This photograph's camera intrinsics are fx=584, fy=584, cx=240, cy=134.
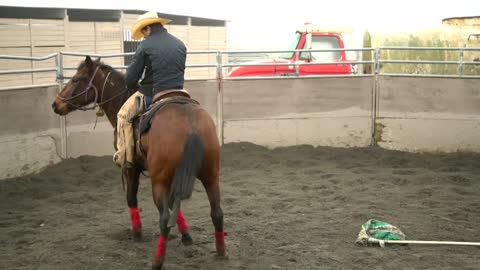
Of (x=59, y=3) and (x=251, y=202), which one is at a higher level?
(x=59, y=3)

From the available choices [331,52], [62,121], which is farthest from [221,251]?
[331,52]

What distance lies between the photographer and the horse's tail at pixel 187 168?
4.36m

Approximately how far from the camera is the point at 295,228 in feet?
18.8

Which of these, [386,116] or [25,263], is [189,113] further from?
[386,116]

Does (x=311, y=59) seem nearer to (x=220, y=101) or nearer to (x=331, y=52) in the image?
(x=331, y=52)

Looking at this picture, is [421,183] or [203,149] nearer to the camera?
[203,149]

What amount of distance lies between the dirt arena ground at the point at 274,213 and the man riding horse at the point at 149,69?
3.15 ft

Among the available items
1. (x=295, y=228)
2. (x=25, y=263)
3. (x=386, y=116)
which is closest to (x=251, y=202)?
(x=295, y=228)

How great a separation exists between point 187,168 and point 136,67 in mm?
1111

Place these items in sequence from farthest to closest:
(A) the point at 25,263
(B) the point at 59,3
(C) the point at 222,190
A: (B) the point at 59,3 < (C) the point at 222,190 < (A) the point at 25,263

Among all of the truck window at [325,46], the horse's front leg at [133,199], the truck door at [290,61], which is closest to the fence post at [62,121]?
the horse's front leg at [133,199]

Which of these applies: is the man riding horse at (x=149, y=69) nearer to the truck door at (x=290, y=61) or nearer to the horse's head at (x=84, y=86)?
the horse's head at (x=84, y=86)

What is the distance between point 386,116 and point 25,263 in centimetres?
676

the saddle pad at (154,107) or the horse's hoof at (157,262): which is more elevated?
the saddle pad at (154,107)
